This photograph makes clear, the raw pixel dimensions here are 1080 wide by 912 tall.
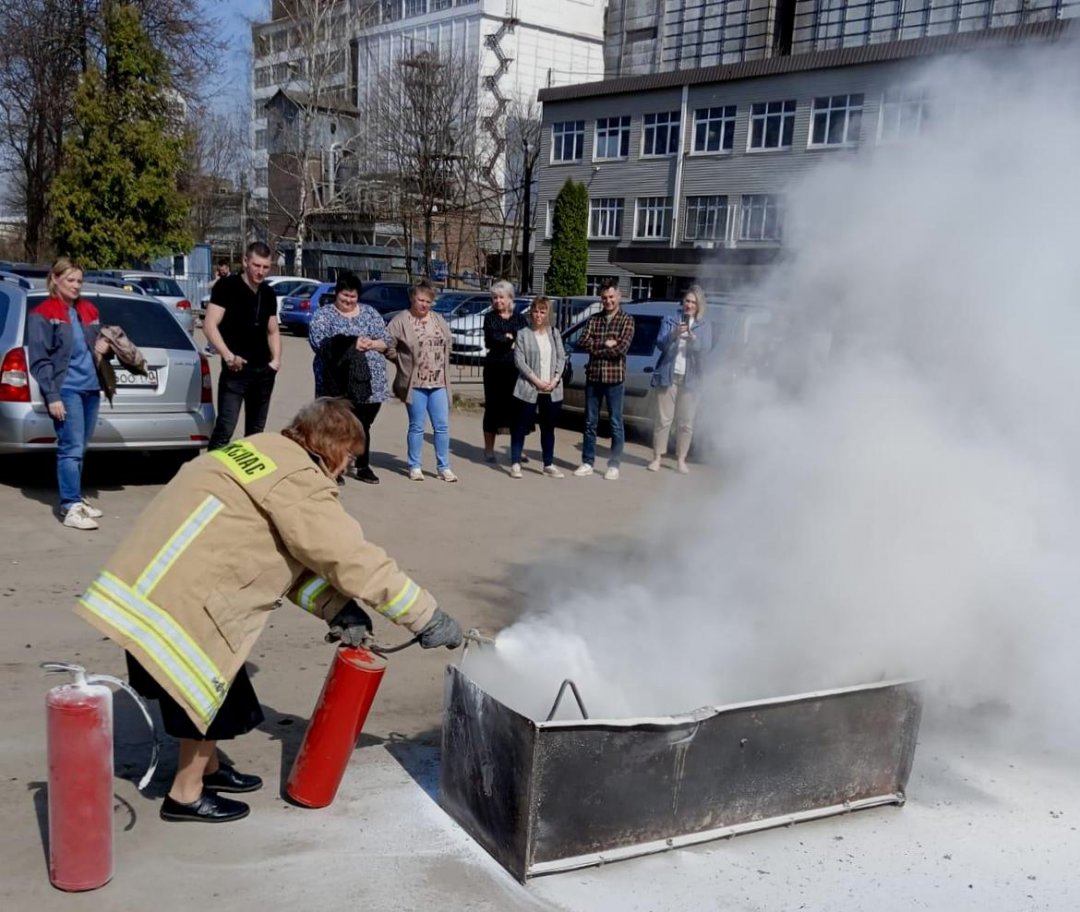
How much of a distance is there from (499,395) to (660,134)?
31928 millimetres

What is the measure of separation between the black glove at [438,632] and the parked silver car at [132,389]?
5495 mm

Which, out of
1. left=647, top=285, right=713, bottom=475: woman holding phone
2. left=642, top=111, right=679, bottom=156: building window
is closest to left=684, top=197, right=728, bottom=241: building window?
left=642, top=111, right=679, bottom=156: building window

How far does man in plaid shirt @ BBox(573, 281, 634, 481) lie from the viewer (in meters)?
10.3

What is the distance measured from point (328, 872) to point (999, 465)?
3069 millimetres

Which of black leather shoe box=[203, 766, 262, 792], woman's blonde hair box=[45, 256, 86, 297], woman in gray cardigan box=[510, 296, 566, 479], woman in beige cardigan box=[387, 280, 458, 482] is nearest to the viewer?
black leather shoe box=[203, 766, 262, 792]

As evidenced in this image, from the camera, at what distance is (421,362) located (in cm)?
944

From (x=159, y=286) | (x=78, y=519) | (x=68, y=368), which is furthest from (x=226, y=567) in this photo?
(x=159, y=286)

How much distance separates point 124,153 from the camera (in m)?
26.5

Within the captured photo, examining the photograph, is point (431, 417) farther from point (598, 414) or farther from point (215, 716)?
point (215, 716)

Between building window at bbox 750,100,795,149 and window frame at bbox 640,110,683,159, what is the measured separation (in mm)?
4605

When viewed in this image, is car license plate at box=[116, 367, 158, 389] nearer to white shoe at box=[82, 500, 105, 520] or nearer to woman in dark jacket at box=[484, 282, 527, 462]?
white shoe at box=[82, 500, 105, 520]

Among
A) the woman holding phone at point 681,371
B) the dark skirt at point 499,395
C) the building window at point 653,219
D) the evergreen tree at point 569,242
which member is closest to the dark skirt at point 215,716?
the dark skirt at point 499,395

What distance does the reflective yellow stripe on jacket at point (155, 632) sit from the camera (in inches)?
127

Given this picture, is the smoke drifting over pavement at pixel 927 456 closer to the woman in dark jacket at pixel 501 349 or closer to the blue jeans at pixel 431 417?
the blue jeans at pixel 431 417
